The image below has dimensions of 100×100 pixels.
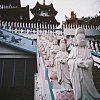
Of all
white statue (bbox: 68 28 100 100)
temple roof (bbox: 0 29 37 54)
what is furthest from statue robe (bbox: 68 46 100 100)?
temple roof (bbox: 0 29 37 54)

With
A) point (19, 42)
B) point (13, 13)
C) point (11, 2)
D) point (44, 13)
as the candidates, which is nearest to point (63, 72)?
point (19, 42)

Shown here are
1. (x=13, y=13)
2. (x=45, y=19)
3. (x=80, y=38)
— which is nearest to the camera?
(x=80, y=38)

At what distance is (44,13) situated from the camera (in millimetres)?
24031

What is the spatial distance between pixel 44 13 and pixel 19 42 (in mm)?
13926

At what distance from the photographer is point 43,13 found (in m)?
24.0

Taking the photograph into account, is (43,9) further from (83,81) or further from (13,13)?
(83,81)

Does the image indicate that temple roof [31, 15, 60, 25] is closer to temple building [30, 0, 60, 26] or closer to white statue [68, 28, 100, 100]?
temple building [30, 0, 60, 26]

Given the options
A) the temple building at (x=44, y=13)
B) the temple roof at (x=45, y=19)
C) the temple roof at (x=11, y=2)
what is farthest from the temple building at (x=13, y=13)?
the temple building at (x=44, y=13)

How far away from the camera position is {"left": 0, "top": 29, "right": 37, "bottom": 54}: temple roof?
1077 cm

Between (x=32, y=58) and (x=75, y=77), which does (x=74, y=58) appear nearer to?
(x=75, y=77)

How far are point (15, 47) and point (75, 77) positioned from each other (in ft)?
27.9

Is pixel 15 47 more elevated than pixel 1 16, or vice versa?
pixel 1 16

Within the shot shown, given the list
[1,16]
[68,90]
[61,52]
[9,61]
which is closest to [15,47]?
[9,61]

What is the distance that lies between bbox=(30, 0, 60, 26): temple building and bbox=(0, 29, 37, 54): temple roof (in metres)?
12.3
